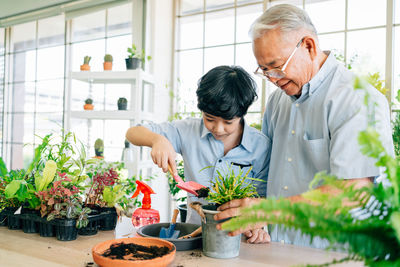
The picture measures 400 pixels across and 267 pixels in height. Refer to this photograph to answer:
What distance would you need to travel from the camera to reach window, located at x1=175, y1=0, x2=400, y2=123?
12.6 feet

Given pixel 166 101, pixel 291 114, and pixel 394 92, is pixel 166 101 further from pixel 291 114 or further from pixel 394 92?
pixel 291 114

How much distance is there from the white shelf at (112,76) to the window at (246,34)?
78 cm

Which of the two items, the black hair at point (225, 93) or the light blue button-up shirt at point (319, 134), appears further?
the black hair at point (225, 93)

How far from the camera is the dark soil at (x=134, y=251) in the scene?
1.05m

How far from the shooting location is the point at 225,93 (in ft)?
5.15

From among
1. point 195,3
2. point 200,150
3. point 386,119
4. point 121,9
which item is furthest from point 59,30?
point 386,119

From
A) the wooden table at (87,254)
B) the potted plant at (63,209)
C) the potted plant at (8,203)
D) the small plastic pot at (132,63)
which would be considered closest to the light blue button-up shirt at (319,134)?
the wooden table at (87,254)

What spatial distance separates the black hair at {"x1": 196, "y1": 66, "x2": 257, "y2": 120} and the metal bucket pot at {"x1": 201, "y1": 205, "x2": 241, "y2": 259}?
21.3 inches

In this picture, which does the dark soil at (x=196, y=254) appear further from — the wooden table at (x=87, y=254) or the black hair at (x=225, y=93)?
the black hair at (x=225, y=93)

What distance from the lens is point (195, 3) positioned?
195 inches

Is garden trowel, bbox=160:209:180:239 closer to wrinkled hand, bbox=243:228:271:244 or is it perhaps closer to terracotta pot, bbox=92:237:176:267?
terracotta pot, bbox=92:237:176:267

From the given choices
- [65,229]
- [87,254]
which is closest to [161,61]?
[65,229]

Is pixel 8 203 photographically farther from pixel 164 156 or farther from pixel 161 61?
pixel 161 61

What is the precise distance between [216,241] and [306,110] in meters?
0.80
